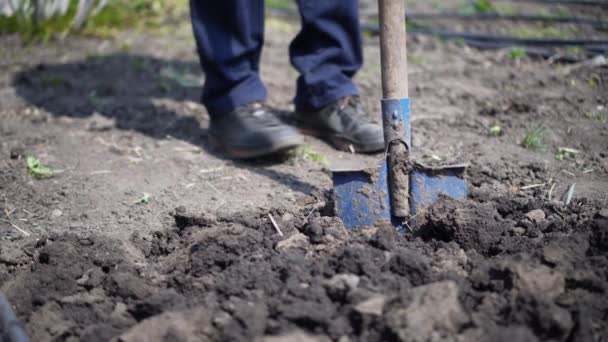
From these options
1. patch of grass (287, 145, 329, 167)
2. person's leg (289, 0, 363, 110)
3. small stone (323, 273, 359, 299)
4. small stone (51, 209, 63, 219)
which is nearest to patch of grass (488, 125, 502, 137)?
person's leg (289, 0, 363, 110)

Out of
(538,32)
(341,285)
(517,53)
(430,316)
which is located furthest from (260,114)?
(538,32)

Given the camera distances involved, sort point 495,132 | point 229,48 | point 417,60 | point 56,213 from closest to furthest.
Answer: point 56,213 → point 229,48 → point 495,132 → point 417,60

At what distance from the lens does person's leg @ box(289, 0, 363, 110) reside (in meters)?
2.96

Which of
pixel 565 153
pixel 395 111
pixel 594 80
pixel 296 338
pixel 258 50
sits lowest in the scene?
pixel 296 338

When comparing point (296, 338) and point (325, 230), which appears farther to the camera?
point (325, 230)

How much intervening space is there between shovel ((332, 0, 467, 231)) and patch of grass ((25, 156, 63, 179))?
1.51 m

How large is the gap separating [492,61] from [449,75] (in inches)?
19.6

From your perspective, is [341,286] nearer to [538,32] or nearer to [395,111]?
[395,111]

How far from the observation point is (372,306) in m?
1.60

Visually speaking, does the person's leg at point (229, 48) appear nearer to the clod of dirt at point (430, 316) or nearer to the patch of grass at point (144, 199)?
the patch of grass at point (144, 199)

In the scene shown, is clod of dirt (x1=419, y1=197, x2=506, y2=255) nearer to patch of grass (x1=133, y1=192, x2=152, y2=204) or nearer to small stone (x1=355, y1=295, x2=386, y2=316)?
small stone (x1=355, y1=295, x2=386, y2=316)

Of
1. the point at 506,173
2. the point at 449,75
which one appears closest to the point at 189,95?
the point at 449,75

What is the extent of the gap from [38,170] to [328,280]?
178 cm

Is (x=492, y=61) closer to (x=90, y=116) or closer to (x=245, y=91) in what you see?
(x=245, y=91)
